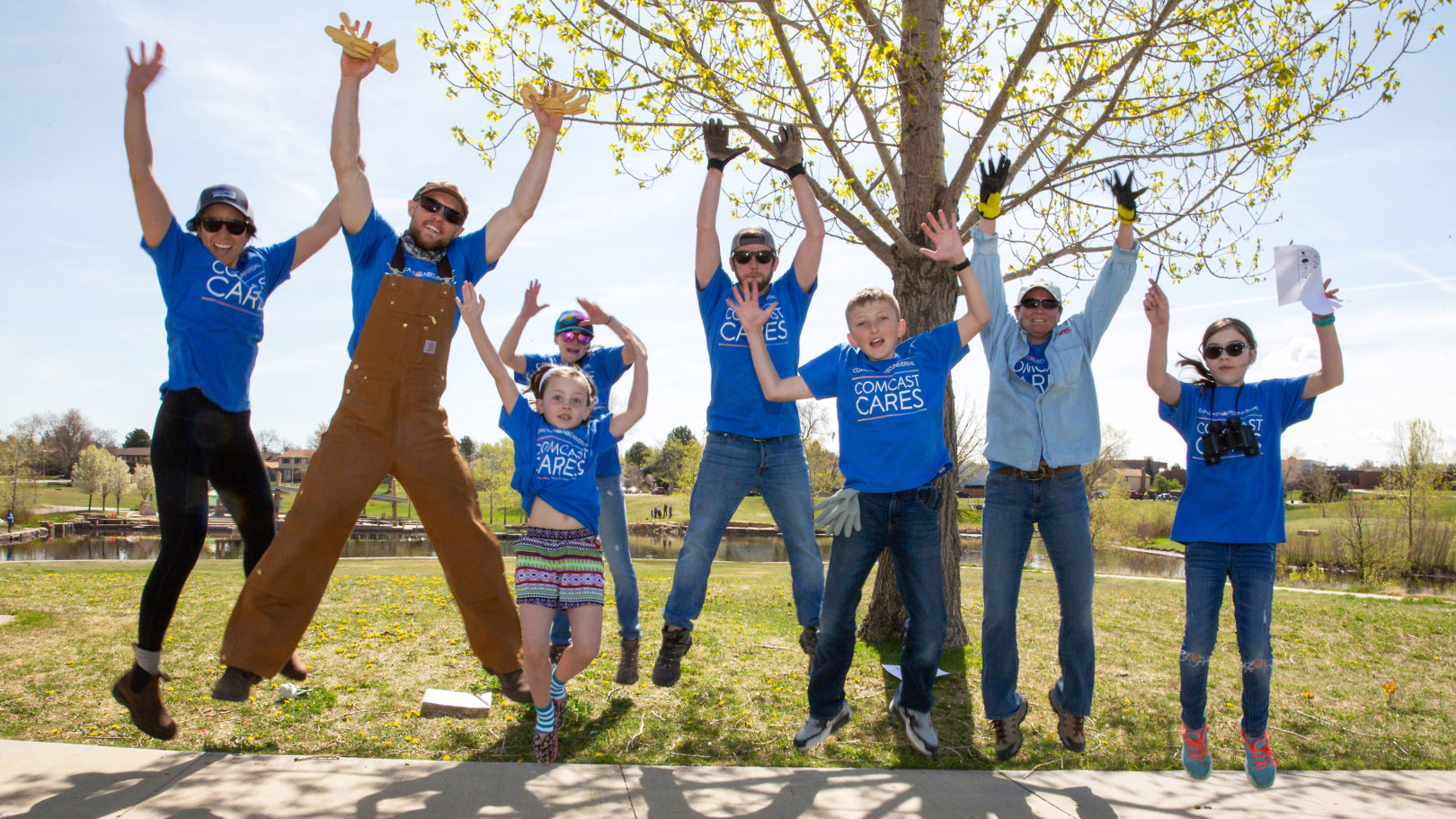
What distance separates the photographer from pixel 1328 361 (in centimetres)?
405

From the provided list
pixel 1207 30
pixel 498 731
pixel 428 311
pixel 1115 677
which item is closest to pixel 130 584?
pixel 498 731

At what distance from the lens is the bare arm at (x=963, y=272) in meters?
3.98

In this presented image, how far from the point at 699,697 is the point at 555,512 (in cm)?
180

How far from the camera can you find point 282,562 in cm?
343

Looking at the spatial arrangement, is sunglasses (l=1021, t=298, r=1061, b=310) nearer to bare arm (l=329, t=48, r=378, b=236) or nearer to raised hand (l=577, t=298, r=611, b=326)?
raised hand (l=577, t=298, r=611, b=326)

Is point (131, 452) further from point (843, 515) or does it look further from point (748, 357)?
point (843, 515)

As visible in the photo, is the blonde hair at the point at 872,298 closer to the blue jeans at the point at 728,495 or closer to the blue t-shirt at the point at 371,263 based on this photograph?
the blue jeans at the point at 728,495

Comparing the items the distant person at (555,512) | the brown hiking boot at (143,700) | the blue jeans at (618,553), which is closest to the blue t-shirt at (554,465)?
the distant person at (555,512)

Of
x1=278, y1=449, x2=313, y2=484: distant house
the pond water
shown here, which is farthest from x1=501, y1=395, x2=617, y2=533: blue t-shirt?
x1=278, y1=449, x2=313, y2=484: distant house

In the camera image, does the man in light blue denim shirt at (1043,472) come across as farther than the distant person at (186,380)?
Yes

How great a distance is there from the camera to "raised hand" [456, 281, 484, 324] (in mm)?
3775

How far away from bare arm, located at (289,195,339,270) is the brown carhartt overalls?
772mm

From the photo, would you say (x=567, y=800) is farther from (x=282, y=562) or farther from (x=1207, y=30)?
(x=1207, y=30)

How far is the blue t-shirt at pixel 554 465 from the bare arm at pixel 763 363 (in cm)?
96
